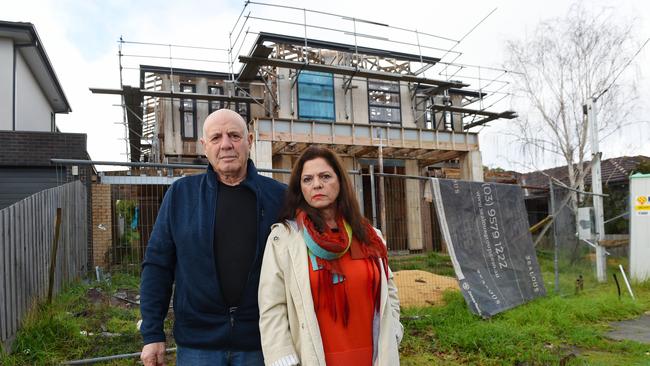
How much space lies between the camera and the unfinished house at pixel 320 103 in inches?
677

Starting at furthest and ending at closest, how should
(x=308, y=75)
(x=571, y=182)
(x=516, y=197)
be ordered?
(x=308, y=75) < (x=571, y=182) < (x=516, y=197)

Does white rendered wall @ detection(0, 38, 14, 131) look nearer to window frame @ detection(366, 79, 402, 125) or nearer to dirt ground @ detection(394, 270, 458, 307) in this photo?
dirt ground @ detection(394, 270, 458, 307)

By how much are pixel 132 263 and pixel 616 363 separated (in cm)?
568

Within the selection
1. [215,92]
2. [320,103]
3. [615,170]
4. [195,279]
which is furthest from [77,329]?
[615,170]

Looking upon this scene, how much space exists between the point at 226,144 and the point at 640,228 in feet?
34.6

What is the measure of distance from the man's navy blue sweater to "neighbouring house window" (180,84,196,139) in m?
17.6

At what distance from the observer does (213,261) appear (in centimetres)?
236

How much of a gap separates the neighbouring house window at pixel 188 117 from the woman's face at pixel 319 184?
17655mm

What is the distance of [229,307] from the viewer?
7.72 feet

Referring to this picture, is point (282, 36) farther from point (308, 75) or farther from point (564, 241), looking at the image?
point (564, 241)

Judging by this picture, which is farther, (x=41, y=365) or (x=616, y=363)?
(x=616, y=363)

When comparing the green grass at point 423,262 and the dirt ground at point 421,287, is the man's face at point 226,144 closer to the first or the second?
the dirt ground at point 421,287

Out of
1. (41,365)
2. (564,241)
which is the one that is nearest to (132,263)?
(41,365)

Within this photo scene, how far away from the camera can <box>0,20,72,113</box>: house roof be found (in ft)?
38.3
